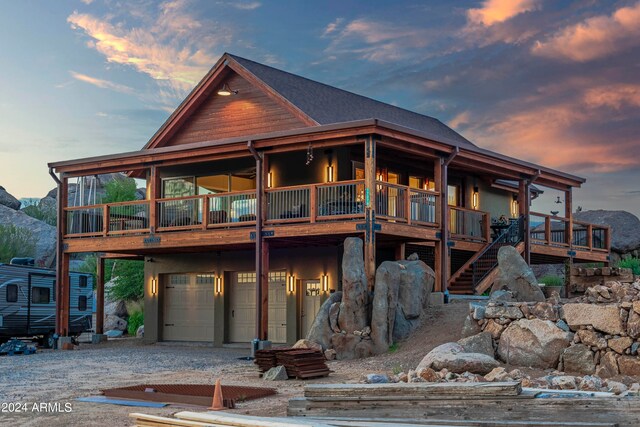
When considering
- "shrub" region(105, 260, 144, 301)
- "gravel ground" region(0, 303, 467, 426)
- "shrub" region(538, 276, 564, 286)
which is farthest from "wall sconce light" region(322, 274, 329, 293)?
"shrub" region(105, 260, 144, 301)

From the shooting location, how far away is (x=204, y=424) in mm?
9133

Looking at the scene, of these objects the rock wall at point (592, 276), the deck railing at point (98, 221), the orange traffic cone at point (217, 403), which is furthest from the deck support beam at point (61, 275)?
the rock wall at point (592, 276)

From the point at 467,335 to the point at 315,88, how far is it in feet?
43.3

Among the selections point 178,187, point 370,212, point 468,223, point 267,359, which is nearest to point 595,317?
point 267,359

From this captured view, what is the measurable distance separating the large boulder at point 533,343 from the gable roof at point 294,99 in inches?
373

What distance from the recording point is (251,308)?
89.4 feet

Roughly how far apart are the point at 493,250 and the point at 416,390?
55.4 feet

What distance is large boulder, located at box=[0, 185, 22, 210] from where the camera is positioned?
5862cm

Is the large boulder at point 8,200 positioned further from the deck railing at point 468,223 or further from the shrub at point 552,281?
the deck railing at point 468,223

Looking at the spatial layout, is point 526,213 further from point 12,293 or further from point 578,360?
point 12,293

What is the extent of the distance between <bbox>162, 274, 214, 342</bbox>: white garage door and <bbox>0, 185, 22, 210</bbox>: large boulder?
3326 centimetres

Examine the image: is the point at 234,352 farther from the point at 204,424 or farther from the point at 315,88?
the point at 204,424

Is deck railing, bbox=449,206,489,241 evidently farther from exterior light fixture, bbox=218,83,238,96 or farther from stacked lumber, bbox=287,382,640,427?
stacked lumber, bbox=287,382,640,427

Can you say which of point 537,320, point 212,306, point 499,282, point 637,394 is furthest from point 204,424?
point 212,306
